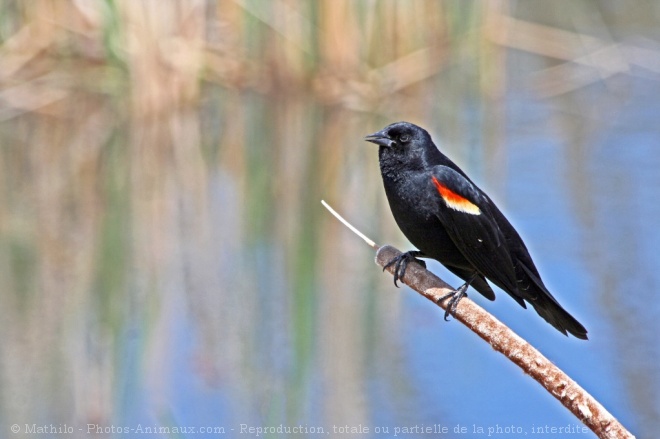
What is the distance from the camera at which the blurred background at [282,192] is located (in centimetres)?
442

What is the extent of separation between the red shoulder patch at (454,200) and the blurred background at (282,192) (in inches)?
51.7

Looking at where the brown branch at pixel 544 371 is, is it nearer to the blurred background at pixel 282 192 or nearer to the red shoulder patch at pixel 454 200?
the red shoulder patch at pixel 454 200

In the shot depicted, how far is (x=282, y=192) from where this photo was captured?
7133 millimetres

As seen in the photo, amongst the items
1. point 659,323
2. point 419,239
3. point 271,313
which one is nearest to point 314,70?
point 271,313

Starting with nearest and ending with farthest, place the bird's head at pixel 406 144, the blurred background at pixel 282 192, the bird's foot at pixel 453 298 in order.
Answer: the bird's foot at pixel 453 298 < the bird's head at pixel 406 144 < the blurred background at pixel 282 192

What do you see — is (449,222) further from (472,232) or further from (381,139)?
(381,139)

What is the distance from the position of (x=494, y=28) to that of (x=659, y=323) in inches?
190

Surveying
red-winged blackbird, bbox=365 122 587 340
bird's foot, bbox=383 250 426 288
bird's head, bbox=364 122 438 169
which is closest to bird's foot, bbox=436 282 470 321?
red-winged blackbird, bbox=365 122 587 340

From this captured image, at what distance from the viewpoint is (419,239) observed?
3.06m

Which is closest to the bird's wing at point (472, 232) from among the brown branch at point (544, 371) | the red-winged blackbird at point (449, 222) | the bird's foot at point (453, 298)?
the red-winged blackbird at point (449, 222)

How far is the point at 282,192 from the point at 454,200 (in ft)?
13.6

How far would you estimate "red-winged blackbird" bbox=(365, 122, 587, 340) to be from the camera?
9.83 ft

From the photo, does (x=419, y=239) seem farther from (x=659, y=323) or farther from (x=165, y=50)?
(x=165, y=50)

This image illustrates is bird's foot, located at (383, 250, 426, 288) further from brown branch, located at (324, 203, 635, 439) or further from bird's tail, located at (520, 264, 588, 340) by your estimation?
brown branch, located at (324, 203, 635, 439)
